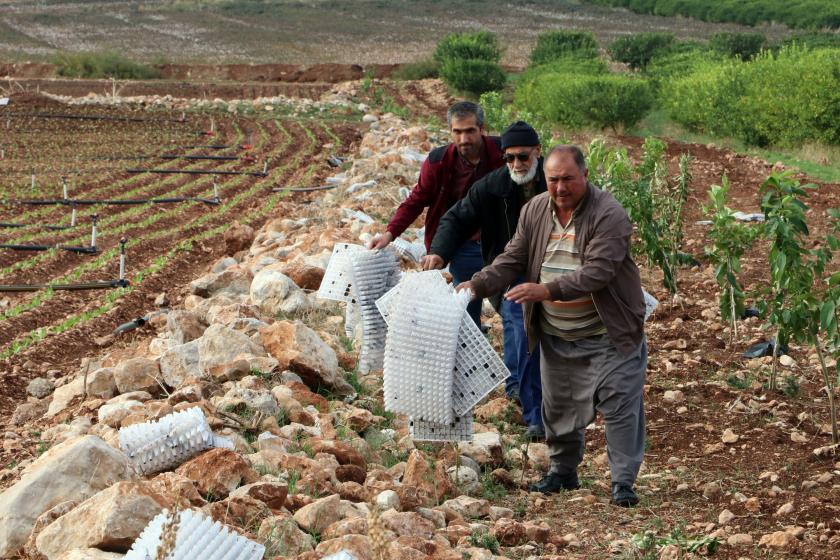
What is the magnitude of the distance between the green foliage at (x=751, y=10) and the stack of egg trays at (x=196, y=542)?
6333 centimetres

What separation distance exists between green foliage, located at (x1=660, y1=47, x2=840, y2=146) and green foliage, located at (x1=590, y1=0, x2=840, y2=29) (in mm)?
40007

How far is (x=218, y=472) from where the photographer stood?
179 inches

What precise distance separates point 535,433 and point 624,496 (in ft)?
3.54

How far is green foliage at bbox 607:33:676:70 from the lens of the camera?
46.4 m

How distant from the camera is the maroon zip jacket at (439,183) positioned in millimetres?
6324

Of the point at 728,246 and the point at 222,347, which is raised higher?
the point at 728,246

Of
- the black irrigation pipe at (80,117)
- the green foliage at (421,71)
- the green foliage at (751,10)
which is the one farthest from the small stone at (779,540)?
the green foliage at (751,10)

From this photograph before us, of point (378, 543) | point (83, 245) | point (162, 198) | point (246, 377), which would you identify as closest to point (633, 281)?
point (246, 377)

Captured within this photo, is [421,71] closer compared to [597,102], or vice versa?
[597,102]

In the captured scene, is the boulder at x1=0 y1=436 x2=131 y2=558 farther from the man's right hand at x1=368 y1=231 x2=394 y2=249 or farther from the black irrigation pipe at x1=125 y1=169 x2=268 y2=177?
the black irrigation pipe at x1=125 y1=169 x2=268 y2=177

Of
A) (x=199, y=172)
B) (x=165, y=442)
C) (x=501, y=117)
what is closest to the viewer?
(x=165, y=442)

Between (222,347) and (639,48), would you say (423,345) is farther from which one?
(639,48)

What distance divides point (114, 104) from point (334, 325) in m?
29.0

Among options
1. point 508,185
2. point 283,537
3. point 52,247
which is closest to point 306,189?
point 52,247
